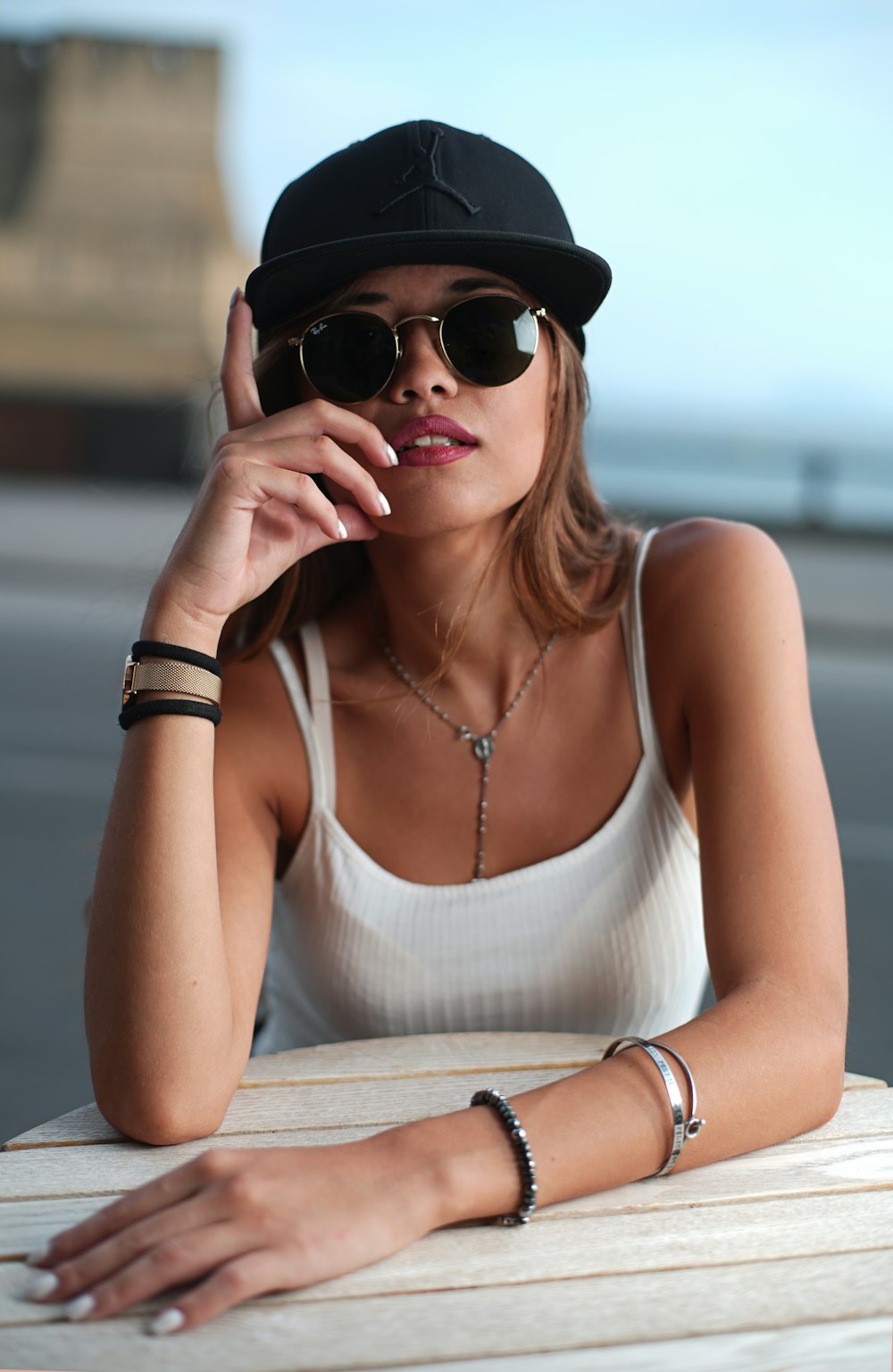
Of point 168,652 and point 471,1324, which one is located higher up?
point 168,652

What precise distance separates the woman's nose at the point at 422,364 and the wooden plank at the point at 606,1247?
1.10 m

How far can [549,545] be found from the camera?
7.18ft

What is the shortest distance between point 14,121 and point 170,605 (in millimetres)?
28437

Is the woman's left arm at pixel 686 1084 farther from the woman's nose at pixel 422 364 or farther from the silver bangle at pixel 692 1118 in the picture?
the woman's nose at pixel 422 364

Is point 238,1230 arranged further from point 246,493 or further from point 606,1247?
point 246,493

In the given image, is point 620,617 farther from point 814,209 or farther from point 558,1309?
point 814,209

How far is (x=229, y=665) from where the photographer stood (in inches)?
88.4

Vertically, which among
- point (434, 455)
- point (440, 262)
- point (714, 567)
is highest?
point (440, 262)

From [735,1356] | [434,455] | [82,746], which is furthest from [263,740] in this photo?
[82,746]

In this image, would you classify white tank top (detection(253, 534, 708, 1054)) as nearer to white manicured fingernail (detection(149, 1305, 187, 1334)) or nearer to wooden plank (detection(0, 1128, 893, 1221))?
wooden plank (detection(0, 1128, 893, 1221))

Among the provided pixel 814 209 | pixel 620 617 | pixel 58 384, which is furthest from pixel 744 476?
pixel 620 617

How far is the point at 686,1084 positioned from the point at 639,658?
0.80 m

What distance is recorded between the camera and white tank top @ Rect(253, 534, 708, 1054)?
2053 mm

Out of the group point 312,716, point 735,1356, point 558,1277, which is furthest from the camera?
point 312,716
